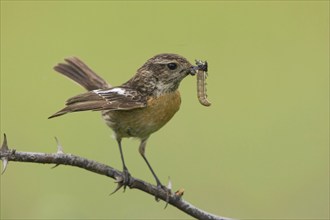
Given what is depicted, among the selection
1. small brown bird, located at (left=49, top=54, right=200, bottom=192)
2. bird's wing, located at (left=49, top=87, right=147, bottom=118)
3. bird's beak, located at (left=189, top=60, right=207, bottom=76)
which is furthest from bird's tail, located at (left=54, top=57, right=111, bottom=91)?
bird's beak, located at (left=189, top=60, right=207, bottom=76)

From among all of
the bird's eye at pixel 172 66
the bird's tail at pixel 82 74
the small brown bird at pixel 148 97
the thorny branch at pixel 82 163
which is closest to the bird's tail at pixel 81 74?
the bird's tail at pixel 82 74

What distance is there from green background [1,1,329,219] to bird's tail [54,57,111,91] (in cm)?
112

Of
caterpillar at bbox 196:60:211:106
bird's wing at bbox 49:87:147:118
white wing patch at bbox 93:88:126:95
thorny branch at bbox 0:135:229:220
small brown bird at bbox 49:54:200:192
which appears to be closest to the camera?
thorny branch at bbox 0:135:229:220

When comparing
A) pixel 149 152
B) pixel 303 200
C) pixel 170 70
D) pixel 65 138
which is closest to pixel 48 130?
pixel 65 138

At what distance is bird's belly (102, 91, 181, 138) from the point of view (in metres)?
7.04

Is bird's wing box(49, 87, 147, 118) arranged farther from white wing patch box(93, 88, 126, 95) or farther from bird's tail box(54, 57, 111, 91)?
bird's tail box(54, 57, 111, 91)

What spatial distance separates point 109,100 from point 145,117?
1.32ft

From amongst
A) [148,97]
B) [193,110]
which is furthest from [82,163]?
[193,110]

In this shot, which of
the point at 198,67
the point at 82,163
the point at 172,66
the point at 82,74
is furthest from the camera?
the point at 82,74

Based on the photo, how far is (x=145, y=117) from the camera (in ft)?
23.1

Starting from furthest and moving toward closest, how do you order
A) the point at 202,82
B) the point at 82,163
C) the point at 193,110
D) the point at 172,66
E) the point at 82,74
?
the point at 193,110 < the point at 82,74 < the point at 172,66 < the point at 202,82 < the point at 82,163

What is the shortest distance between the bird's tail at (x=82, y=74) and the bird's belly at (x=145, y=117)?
94 centimetres

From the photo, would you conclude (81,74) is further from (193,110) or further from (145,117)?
(193,110)

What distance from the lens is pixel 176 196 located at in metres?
5.41
